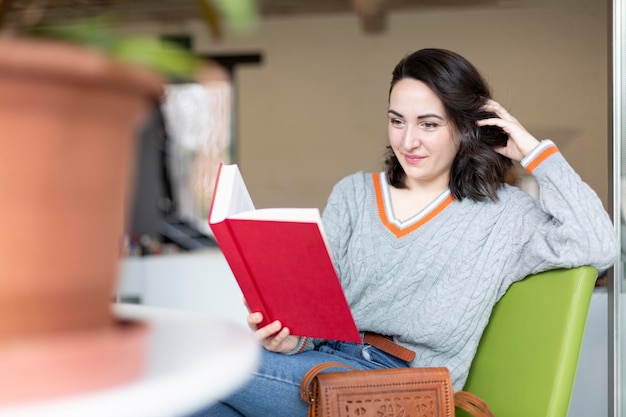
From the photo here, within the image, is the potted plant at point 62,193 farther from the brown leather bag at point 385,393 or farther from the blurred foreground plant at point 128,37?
the brown leather bag at point 385,393

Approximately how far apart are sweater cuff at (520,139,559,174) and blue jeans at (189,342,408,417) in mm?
569

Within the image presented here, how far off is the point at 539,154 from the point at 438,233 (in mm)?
285

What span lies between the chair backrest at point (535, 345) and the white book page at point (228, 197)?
62 centimetres

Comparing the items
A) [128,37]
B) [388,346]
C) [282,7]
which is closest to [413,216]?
[388,346]

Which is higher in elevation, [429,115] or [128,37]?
[128,37]

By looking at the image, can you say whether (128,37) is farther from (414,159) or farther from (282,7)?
(282,7)

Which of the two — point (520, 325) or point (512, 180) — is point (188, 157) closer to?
point (512, 180)

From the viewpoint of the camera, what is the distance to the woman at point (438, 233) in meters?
1.58

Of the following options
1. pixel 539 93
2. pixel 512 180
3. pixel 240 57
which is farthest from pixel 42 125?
pixel 240 57

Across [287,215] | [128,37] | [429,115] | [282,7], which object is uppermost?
[282,7]

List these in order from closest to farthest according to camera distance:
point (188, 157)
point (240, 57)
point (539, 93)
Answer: point (539, 93)
point (240, 57)
point (188, 157)

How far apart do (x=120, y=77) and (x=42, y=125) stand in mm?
50

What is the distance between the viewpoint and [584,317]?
150 centimetres

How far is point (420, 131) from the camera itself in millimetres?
1807
